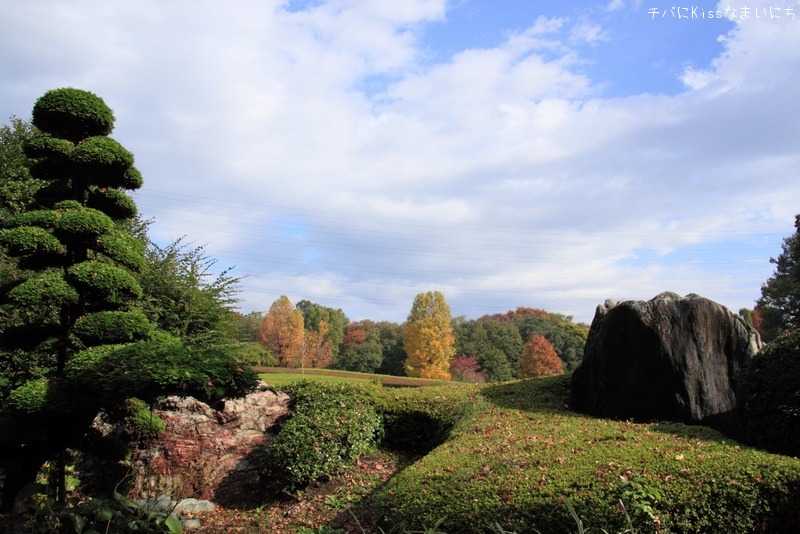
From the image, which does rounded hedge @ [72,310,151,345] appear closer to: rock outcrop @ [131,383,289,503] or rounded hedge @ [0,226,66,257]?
rounded hedge @ [0,226,66,257]

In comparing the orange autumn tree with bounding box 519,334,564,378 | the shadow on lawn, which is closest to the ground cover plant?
the shadow on lawn

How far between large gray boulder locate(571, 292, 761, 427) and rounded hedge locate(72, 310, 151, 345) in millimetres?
6505

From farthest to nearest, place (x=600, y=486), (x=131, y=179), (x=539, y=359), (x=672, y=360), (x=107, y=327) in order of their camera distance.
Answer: (x=539, y=359)
(x=672, y=360)
(x=131, y=179)
(x=107, y=327)
(x=600, y=486)

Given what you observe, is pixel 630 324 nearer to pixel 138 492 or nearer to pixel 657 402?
pixel 657 402

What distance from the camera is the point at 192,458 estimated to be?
8500 millimetres

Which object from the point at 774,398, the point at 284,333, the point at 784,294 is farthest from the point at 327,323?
the point at 774,398

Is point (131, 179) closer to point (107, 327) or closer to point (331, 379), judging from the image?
point (107, 327)

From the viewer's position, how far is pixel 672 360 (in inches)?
303

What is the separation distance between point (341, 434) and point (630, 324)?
14.7 ft

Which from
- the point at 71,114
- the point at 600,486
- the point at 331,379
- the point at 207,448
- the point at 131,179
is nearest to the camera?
the point at 600,486

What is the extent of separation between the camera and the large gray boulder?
25.0 ft

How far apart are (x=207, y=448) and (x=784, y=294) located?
101 feet

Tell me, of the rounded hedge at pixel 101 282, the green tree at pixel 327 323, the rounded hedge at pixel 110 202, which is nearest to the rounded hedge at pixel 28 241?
the rounded hedge at pixel 101 282

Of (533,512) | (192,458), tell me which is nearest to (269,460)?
(192,458)
